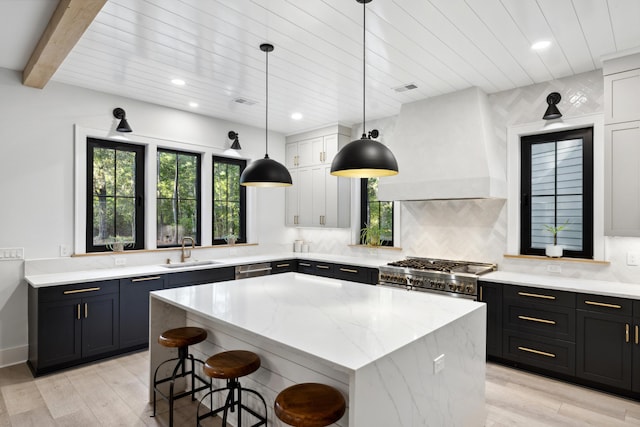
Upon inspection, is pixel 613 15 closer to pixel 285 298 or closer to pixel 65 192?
pixel 285 298

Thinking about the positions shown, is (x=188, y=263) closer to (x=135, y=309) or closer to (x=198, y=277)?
(x=198, y=277)

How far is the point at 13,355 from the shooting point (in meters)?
3.53

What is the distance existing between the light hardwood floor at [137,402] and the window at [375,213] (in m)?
2.19

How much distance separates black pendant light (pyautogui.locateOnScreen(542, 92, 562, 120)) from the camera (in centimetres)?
357

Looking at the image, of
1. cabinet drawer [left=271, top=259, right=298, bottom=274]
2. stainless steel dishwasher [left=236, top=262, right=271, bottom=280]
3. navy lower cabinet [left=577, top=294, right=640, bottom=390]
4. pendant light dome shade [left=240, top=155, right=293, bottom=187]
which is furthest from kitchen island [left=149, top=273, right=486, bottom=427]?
cabinet drawer [left=271, top=259, right=298, bottom=274]

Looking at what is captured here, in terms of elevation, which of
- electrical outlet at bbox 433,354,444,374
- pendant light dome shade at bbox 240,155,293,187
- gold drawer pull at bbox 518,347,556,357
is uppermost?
pendant light dome shade at bbox 240,155,293,187

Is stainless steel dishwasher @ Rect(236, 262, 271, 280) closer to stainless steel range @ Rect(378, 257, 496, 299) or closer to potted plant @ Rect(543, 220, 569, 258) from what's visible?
stainless steel range @ Rect(378, 257, 496, 299)

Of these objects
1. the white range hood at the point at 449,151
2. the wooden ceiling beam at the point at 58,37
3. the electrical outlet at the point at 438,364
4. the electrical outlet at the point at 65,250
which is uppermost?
the wooden ceiling beam at the point at 58,37

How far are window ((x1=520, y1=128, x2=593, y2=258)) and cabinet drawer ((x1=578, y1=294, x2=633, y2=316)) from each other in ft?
2.21

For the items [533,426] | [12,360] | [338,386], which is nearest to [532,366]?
[533,426]

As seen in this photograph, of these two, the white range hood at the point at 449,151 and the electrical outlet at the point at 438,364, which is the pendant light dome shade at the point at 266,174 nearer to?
the electrical outlet at the point at 438,364

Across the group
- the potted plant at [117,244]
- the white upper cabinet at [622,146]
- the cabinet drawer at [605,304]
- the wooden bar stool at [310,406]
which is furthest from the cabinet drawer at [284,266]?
the white upper cabinet at [622,146]

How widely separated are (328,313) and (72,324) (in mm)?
2655

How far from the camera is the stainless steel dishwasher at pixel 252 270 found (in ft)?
15.7
